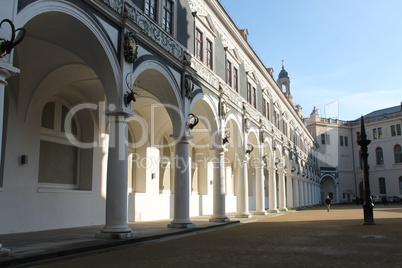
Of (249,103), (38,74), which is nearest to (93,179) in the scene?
(38,74)

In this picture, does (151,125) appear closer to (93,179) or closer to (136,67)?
(93,179)

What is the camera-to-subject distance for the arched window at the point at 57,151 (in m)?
15.1

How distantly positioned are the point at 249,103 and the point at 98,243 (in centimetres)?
1862

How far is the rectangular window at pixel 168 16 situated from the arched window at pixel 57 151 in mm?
5111

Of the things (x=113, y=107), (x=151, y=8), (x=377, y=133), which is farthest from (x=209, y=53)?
(x=377, y=133)

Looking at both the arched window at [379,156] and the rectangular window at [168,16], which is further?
the arched window at [379,156]

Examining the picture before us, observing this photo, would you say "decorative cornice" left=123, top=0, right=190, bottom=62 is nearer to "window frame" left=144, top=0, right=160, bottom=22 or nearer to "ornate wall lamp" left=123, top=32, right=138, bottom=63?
"window frame" left=144, top=0, right=160, bottom=22

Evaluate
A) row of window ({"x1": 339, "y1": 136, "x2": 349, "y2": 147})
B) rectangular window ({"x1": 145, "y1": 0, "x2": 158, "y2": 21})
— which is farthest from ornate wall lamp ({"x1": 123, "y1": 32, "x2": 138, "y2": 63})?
row of window ({"x1": 339, "y1": 136, "x2": 349, "y2": 147})

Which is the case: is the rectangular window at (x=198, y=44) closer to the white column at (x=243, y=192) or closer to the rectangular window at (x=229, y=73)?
the rectangular window at (x=229, y=73)

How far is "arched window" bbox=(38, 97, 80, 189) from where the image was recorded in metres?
15.1

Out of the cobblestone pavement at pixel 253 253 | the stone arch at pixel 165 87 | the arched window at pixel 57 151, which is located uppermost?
the stone arch at pixel 165 87

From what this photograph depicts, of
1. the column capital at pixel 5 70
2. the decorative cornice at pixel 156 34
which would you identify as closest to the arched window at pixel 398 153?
the decorative cornice at pixel 156 34

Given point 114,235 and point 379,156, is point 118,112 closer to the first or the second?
point 114,235

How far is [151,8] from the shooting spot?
1452cm
